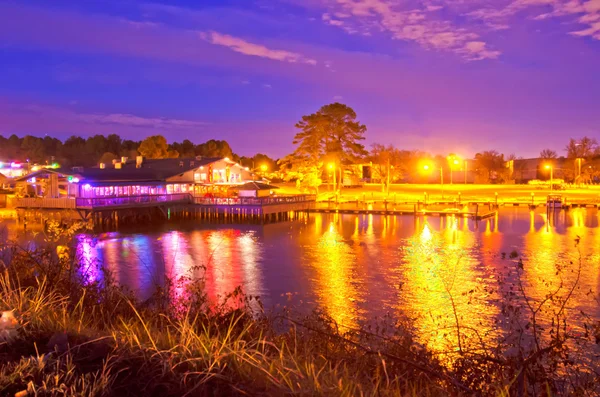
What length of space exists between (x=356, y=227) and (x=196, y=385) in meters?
35.2

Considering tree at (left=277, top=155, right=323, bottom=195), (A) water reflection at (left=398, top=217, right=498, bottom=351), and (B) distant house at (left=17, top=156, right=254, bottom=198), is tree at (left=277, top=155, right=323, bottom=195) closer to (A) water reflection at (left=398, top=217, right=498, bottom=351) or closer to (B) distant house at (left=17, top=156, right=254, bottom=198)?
(B) distant house at (left=17, top=156, right=254, bottom=198)

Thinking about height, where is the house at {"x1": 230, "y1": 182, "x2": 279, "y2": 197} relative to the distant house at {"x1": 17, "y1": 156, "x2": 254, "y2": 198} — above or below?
below

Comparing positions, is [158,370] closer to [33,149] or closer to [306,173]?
[306,173]

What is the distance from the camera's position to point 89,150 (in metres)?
128

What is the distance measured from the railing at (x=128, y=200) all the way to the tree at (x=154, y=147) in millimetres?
37992

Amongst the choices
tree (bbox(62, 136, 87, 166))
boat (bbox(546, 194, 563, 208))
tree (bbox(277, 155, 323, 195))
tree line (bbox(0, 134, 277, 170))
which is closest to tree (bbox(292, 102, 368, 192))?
tree (bbox(277, 155, 323, 195))

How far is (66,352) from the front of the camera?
4.45 m

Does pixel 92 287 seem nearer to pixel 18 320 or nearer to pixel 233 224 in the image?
pixel 18 320

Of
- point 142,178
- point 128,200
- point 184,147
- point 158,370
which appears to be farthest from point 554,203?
point 184,147

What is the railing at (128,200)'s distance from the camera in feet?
131

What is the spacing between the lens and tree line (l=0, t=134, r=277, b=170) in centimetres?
10856

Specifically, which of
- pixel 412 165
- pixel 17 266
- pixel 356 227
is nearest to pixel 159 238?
pixel 356 227

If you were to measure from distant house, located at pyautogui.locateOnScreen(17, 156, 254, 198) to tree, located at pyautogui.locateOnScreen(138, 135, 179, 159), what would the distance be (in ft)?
59.9

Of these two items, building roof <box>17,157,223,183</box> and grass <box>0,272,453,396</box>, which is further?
building roof <box>17,157,223,183</box>
